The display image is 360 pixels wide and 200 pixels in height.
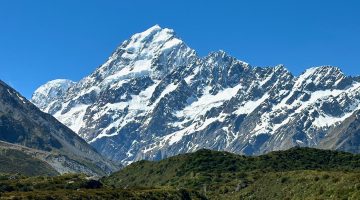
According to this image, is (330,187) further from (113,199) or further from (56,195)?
(56,195)

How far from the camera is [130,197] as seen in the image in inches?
7746

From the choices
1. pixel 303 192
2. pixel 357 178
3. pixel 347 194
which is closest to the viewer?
pixel 347 194

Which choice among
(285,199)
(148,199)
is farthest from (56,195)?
(285,199)

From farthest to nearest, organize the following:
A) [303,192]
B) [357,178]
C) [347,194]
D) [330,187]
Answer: [303,192] < [330,187] < [357,178] < [347,194]

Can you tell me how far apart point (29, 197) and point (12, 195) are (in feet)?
17.6

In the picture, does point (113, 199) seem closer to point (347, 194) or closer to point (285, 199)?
point (285, 199)

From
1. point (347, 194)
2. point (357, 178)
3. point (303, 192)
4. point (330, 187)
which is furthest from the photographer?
point (303, 192)

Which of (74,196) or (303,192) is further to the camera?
(303,192)

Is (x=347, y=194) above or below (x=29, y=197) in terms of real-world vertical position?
below

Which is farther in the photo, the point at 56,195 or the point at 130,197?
the point at 130,197

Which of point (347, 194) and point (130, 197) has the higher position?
point (130, 197)

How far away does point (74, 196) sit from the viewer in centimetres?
18275

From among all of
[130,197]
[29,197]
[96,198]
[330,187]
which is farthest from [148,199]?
[330,187]

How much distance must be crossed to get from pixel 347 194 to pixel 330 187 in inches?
978
